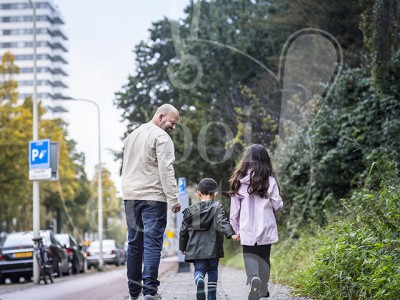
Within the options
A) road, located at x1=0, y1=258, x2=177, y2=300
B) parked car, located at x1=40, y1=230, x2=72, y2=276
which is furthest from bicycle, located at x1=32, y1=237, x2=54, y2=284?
parked car, located at x1=40, y1=230, x2=72, y2=276

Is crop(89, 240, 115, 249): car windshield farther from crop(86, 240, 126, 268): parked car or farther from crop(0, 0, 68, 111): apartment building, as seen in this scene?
crop(0, 0, 68, 111): apartment building

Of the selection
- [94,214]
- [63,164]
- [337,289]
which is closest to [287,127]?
[337,289]

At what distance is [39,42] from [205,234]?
146429mm

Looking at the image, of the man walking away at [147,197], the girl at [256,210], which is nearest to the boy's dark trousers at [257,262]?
the girl at [256,210]

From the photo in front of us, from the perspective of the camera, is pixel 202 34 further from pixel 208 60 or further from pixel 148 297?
pixel 148 297

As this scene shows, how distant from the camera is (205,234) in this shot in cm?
805

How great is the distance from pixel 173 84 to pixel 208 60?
323cm

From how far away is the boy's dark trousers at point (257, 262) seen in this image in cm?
735

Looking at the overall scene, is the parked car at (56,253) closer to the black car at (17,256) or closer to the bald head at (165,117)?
the black car at (17,256)

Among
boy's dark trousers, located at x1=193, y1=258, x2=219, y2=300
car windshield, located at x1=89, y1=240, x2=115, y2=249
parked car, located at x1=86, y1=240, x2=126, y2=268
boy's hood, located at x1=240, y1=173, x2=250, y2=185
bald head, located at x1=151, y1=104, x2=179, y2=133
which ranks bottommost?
parked car, located at x1=86, y1=240, x2=126, y2=268

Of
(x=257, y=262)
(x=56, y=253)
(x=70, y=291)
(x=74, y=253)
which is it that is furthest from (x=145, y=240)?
(x=74, y=253)

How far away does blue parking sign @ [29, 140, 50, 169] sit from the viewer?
714 inches

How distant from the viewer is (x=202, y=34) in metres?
30.8

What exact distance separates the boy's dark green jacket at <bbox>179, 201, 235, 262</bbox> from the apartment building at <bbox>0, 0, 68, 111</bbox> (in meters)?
138
